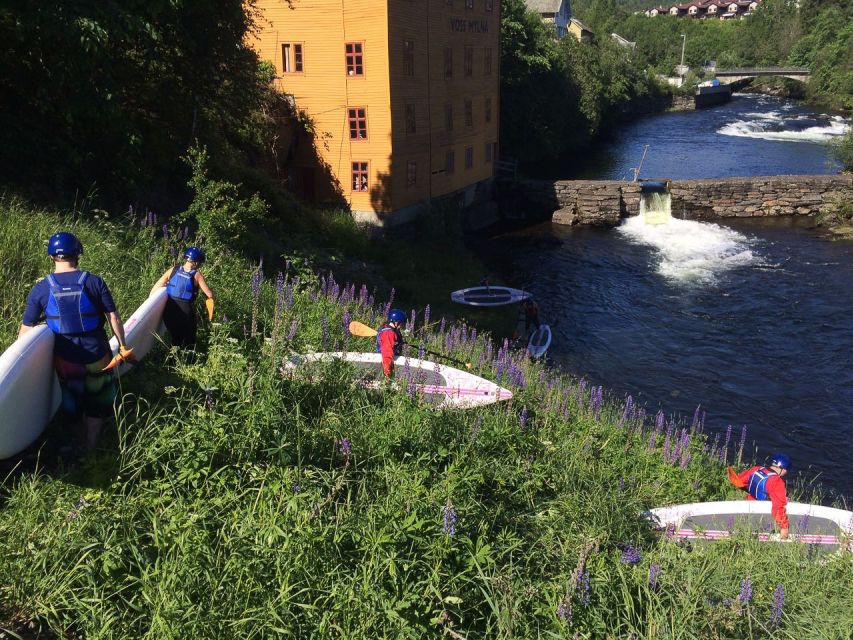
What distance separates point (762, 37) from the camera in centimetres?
11244

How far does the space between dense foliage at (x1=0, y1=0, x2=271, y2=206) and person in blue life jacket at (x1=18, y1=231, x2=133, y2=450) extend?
740cm

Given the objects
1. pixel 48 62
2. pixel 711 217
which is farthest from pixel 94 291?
pixel 711 217

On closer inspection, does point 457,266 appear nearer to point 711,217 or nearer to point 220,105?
point 220,105

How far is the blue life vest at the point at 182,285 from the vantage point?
22.6ft

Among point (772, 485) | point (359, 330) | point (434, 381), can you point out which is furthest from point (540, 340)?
point (772, 485)

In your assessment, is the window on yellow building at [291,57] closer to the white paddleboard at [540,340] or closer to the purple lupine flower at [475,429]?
the white paddleboard at [540,340]

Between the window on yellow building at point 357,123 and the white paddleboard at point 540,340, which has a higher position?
the window on yellow building at point 357,123

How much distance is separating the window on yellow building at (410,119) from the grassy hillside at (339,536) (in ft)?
73.5

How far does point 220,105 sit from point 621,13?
13974 centimetres

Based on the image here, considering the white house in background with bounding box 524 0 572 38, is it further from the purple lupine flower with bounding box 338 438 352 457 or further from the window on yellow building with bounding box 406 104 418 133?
the purple lupine flower with bounding box 338 438 352 457

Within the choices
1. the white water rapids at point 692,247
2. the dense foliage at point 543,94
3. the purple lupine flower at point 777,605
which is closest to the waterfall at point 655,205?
the white water rapids at point 692,247

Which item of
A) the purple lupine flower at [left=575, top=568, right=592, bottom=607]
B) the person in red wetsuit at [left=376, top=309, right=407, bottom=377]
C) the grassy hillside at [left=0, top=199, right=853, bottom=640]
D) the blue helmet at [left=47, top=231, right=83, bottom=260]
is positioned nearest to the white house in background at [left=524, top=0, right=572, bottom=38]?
the person in red wetsuit at [left=376, top=309, right=407, bottom=377]

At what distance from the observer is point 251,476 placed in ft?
15.3

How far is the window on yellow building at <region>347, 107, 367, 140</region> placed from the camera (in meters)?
26.5
